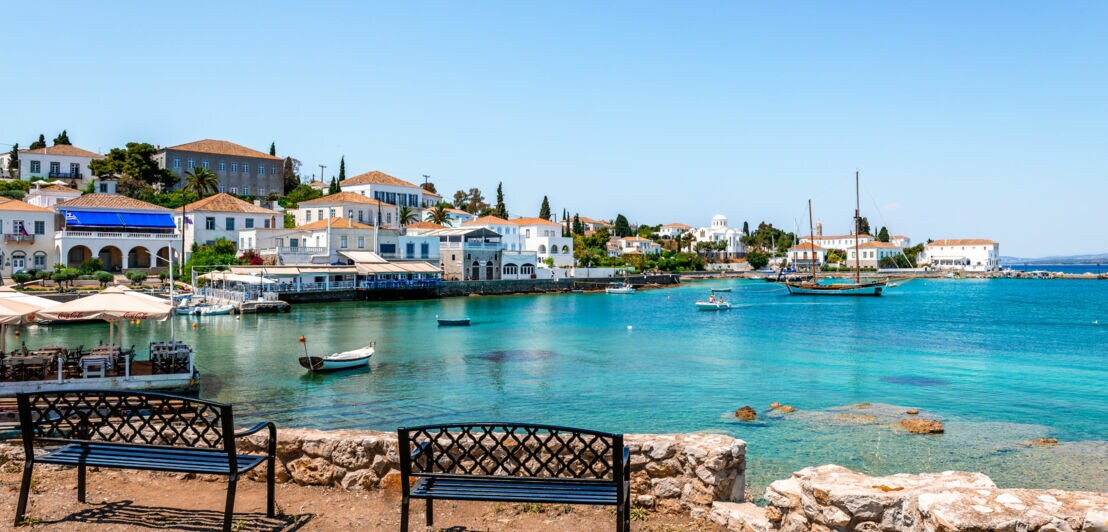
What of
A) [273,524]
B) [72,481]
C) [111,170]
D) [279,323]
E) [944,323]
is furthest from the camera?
[111,170]

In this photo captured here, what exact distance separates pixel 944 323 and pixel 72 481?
51.1 meters

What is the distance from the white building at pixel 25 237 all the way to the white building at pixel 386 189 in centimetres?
3502

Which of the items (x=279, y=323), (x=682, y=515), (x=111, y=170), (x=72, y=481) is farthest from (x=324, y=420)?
(x=111, y=170)

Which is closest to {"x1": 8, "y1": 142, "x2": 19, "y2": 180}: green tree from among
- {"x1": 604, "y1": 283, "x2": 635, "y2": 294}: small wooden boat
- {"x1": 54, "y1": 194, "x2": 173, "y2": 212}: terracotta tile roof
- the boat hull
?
{"x1": 54, "y1": 194, "x2": 173, "y2": 212}: terracotta tile roof

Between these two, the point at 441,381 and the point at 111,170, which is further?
the point at 111,170

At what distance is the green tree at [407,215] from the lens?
92062 mm

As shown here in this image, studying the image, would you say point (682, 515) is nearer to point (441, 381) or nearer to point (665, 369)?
point (441, 381)

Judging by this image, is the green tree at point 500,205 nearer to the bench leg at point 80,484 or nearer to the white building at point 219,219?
the white building at point 219,219

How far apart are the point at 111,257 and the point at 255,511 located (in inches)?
2637

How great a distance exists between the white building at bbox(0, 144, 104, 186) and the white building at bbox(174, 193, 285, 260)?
1752 cm

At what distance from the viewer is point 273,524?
559 centimetres

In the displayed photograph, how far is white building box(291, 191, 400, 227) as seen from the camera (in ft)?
255

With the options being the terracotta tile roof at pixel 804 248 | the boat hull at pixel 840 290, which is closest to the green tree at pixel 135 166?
the boat hull at pixel 840 290

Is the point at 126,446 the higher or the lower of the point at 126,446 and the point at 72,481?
the higher
